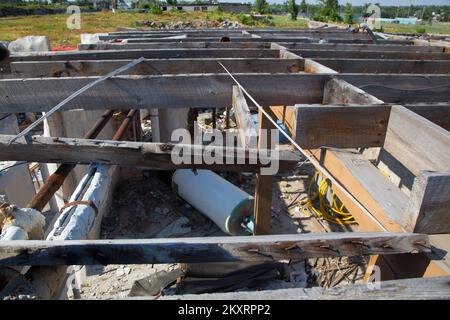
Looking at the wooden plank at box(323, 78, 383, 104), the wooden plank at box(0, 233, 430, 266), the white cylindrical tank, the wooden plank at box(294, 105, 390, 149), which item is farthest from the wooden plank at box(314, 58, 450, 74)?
the wooden plank at box(0, 233, 430, 266)

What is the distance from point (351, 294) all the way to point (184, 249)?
0.67 meters

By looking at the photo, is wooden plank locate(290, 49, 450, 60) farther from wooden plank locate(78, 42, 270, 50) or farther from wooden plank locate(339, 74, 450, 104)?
wooden plank locate(339, 74, 450, 104)

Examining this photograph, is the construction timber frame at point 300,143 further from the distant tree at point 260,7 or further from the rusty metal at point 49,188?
the distant tree at point 260,7

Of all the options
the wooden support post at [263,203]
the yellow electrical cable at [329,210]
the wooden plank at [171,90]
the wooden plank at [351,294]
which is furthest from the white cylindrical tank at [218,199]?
the wooden plank at [351,294]

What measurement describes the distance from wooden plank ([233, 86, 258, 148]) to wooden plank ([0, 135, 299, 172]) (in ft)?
0.46

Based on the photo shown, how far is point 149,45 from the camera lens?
5688 mm

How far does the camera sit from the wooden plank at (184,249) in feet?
4.36

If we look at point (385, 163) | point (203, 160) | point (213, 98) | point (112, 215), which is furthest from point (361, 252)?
point (112, 215)

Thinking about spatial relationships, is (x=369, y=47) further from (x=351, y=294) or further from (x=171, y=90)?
(x=351, y=294)

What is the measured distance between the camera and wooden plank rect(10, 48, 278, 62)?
167 inches

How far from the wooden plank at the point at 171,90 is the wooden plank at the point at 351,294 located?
2158mm

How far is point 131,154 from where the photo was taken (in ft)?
7.25
